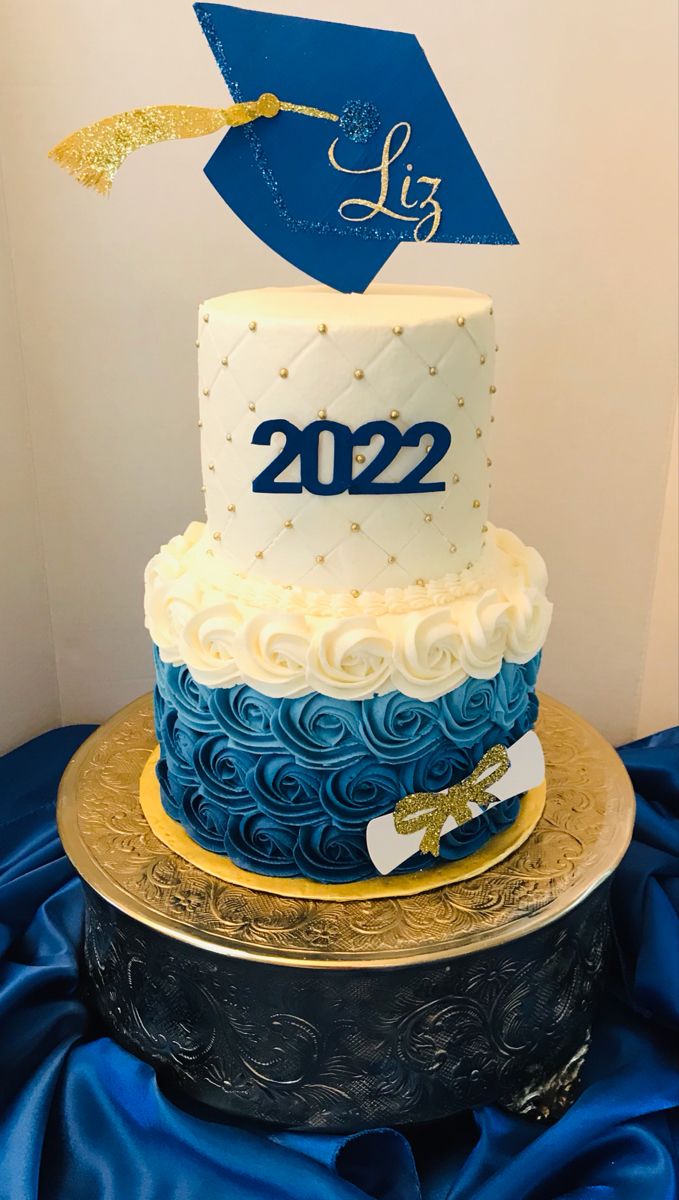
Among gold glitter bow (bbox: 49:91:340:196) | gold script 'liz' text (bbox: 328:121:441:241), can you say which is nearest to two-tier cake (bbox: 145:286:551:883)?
gold script 'liz' text (bbox: 328:121:441:241)

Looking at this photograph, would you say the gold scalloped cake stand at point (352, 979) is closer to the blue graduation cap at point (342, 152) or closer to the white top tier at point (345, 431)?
the white top tier at point (345, 431)

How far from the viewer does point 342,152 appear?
4.48ft

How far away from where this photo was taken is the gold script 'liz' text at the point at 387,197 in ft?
4.49

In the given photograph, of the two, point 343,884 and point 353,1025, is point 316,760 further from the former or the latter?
point 353,1025

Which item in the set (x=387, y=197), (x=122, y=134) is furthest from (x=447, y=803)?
(x=122, y=134)

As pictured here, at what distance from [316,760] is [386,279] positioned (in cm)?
118

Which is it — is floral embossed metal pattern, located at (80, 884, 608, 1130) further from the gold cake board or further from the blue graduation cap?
the blue graduation cap

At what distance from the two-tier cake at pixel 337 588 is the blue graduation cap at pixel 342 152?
10cm

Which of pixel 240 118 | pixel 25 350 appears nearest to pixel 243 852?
pixel 240 118

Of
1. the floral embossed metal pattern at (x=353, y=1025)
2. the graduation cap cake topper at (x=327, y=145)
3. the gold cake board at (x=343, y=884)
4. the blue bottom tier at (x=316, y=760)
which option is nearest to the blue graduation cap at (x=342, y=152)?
the graduation cap cake topper at (x=327, y=145)

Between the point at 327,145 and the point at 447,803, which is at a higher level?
the point at 327,145

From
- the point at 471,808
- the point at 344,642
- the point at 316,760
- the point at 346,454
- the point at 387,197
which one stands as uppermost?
the point at 387,197

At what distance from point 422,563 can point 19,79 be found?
4.56 feet

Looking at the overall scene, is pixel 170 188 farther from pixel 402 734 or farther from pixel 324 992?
pixel 324 992
